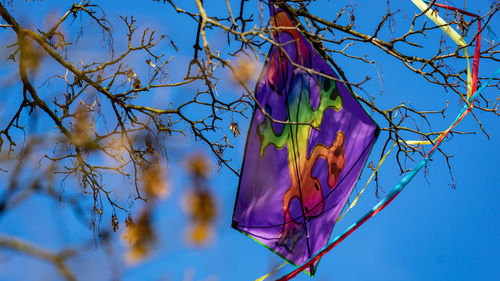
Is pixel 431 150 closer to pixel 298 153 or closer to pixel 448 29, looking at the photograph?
pixel 298 153

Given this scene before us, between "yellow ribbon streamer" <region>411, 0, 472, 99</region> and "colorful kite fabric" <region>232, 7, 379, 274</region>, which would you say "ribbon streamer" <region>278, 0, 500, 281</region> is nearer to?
"yellow ribbon streamer" <region>411, 0, 472, 99</region>

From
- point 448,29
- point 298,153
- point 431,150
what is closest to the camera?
point 431,150

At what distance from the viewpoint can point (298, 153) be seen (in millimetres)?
3807

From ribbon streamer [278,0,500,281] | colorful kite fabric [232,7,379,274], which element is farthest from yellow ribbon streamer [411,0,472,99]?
colorful kite fabric [232,7,379,274]

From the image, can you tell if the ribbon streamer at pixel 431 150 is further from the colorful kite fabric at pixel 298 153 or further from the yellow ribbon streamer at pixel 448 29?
the colorful kite fabric at pixel 298 153

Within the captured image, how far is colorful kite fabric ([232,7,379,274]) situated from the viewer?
3686mm

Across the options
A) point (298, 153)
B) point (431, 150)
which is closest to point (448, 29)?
point (431, 150)

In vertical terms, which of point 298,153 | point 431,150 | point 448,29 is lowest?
point 431,150

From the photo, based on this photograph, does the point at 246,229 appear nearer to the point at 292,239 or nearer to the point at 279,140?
the point at 292,239

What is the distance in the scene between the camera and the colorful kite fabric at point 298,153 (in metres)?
3.69

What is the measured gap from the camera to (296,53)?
3.81 metres

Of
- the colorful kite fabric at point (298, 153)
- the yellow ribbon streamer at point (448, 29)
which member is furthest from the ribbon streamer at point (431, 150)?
the colorful kite fabric at point (298, 153)

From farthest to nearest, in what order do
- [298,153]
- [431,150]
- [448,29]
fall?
[448,29] → [298,153] → [431,150]

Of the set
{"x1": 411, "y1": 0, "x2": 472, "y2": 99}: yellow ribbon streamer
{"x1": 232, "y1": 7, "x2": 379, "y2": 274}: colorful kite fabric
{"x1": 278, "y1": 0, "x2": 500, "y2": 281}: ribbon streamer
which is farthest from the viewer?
{"x1": 411, "y1": 0, "x2": 472, "y2": 99}: yellow ribbon streamer
